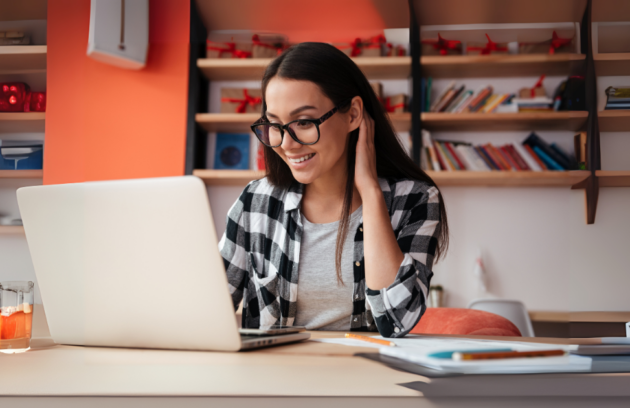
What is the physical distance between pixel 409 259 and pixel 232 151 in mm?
2431

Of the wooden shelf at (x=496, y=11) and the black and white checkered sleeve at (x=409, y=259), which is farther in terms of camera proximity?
the wooden shelf at (x=496, y=11)

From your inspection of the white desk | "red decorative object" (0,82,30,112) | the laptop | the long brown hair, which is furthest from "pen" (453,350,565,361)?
"red decorative object" (0,82,30,112)

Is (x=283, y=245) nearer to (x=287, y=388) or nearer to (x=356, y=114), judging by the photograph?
(x=356, y=114)

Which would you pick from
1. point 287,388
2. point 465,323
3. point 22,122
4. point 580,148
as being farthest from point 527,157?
point 287,388

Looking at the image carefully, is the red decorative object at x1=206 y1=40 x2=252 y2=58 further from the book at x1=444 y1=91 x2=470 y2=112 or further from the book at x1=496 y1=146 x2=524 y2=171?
the book at x1=496 y1=146 x2=524 y2=171

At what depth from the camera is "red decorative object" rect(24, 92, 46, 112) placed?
2496mm

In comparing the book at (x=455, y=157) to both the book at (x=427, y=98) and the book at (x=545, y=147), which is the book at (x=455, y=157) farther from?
the book at (x=545, y=147)

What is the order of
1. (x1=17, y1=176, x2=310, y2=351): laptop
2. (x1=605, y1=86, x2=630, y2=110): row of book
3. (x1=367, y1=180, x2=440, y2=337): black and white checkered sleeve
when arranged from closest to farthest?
(x1=17, y1=176, x2=310, y2=351): laptop → (x1=367, y1=180, x2=440, y2=337): black and white checkered sleeve → (x1=605, y1=86, x2=630, y2=110): row of book

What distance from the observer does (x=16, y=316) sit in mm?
734

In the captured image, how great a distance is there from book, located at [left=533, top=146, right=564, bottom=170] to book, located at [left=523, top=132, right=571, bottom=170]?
0.5 inches

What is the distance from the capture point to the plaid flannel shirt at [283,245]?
3.83ft

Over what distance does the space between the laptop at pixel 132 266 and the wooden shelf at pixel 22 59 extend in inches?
84.9

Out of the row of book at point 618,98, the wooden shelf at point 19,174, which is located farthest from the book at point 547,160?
the wooden shelf at point 19,174

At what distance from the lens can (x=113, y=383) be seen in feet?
1.44
